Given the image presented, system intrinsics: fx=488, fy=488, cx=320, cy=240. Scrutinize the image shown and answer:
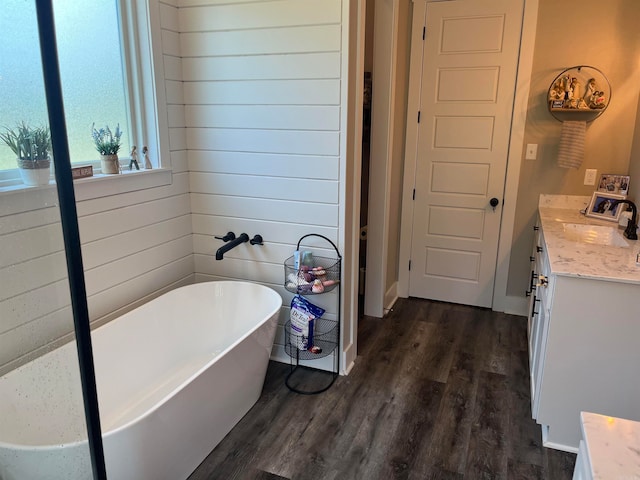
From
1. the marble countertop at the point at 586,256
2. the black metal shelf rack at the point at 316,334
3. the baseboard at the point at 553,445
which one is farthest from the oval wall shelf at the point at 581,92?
the baseboard at the point at 553,445

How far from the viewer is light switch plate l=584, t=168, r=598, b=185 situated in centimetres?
343

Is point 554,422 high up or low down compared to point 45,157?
down

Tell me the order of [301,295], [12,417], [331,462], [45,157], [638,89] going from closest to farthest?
[45,157] < [12,417] < [331,462] < [301,295] < [638,89]

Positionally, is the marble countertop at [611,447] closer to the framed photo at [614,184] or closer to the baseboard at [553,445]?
the baseboard at [553,445]

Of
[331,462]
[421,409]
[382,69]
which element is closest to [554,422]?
[421,409]

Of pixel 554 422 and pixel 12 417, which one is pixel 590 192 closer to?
pixel 554 422

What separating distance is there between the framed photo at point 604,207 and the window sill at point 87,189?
2767 millimetres

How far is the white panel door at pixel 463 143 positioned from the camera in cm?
354

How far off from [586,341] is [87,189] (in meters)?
2.36

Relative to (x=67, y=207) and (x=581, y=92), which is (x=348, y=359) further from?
(x=581, y=92)

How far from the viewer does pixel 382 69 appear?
3.37 metres

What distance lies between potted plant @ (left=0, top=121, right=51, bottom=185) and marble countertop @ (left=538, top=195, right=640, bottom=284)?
6.27 feet

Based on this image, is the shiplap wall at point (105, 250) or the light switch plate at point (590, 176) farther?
the light switch plate at point (590, 176)

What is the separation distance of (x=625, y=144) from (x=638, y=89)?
1.18 ft
